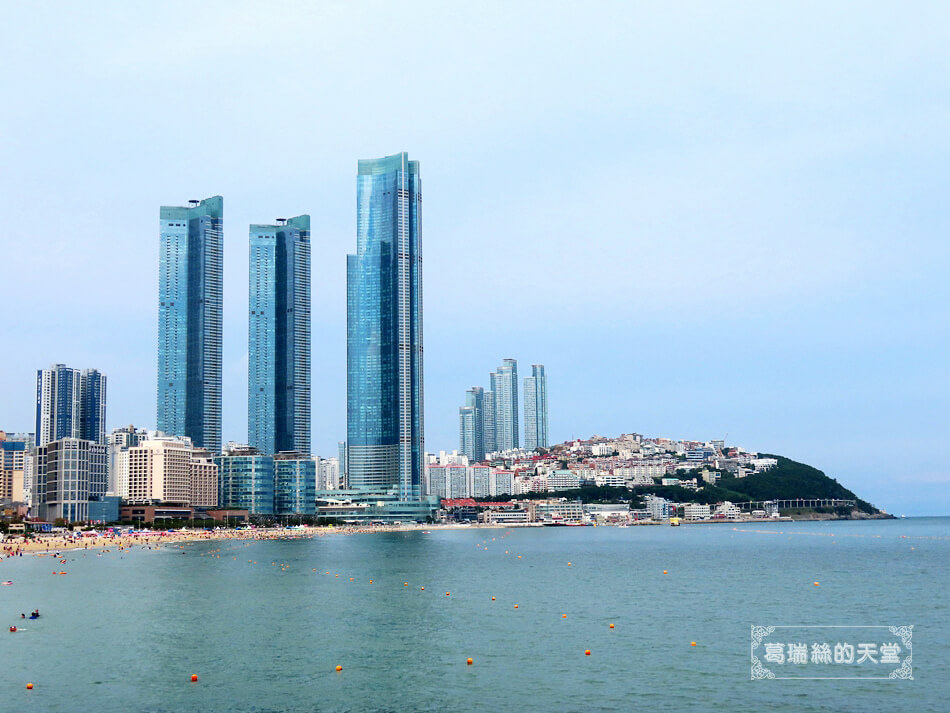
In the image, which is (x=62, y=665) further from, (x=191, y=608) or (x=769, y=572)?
(x=769, y=572)

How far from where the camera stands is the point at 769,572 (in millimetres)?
112750

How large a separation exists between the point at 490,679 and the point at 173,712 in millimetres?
15251

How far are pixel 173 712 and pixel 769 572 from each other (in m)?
86.4

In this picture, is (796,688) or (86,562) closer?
(796,688)

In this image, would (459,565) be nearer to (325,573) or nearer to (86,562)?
(325,573)

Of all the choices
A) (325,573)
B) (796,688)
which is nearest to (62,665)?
(796,688)

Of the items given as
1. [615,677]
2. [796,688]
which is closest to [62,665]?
[615,677]

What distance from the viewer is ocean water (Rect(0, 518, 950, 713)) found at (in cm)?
4403

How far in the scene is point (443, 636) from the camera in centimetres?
6175

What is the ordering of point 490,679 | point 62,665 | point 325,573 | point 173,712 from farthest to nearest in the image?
1. point 325,573
2. point 62,665
3. point 490,679
4. point 173,712

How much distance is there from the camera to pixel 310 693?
147ft

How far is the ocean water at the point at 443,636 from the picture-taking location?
144 ft

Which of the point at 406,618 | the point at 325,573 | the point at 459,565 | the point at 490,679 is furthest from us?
the point at 459,565

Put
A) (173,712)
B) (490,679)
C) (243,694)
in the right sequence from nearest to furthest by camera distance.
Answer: (173,712) < (243,694) < (490,679)
